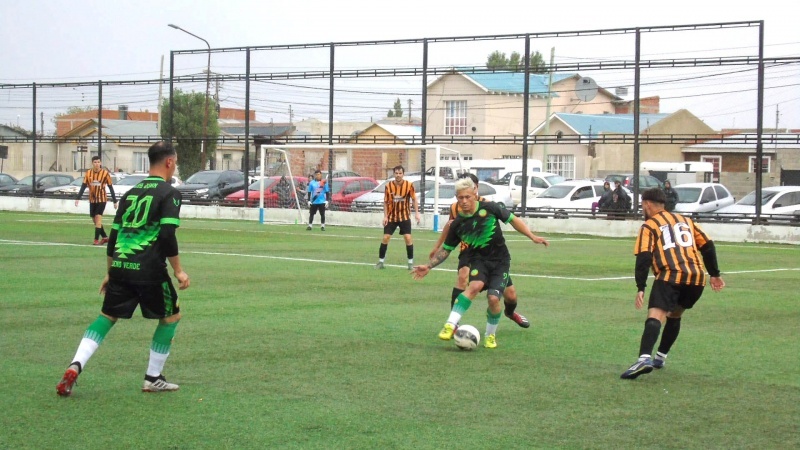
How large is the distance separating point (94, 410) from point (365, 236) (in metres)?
22.1

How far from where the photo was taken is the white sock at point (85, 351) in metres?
7.52

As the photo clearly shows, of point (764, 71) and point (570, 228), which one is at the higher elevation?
point (764, 71)

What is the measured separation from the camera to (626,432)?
22.0ft

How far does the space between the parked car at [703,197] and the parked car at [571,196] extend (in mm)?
2994

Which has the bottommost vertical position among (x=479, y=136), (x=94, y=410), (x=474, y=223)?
(x=94, y=410)

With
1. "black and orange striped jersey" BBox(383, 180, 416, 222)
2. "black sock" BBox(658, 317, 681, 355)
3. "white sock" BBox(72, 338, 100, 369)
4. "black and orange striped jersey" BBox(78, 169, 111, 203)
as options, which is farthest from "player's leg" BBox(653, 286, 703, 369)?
"black and orange striped jersey" BBox(78, 169, 111, 203)

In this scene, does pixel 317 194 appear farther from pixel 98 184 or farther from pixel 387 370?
pixel 387 370

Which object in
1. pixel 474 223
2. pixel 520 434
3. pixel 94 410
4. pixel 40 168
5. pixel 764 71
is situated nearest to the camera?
pixel 520 434

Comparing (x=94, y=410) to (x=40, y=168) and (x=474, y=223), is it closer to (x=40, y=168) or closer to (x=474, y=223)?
(x=474, y=223)

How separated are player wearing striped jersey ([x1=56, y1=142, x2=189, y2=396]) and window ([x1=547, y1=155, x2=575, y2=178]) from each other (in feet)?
137

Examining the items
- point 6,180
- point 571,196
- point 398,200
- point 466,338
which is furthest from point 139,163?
point 466,338

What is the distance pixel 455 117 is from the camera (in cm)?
3706

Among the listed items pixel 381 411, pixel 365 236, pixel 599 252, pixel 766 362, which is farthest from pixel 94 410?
pixel 365 236

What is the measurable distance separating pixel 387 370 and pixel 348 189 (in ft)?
90.7
